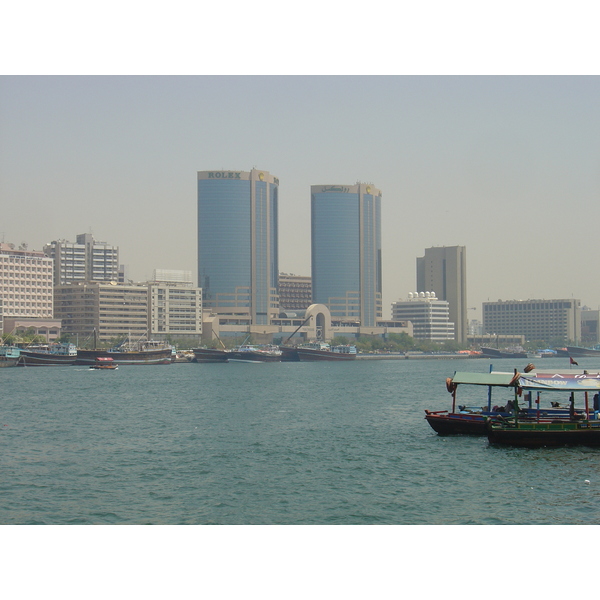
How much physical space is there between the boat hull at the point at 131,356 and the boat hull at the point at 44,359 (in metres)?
1.94

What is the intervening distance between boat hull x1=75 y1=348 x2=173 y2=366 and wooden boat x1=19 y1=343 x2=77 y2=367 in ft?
6.72

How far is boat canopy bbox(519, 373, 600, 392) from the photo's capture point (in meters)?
43.7

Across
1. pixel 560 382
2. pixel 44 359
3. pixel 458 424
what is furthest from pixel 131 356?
pixel 560 382

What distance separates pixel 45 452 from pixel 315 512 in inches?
770

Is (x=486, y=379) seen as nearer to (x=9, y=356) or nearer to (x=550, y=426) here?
(x=550, y=426)

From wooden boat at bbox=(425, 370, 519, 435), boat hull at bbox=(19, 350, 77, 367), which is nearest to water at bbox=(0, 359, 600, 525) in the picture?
wooden boat at bbox=(425, 370, 519, 435)

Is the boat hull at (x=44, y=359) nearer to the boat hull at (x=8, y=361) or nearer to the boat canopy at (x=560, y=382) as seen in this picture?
the boat hull at (x=8, y=361)

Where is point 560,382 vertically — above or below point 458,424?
above

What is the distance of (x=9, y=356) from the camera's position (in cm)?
15650

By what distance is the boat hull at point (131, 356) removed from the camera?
165625mm

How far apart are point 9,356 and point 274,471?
130921 millimetres

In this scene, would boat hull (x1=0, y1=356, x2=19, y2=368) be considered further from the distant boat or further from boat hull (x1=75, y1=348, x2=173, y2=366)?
boat hull (x1=75, y1=348, x2=173, y2=366)

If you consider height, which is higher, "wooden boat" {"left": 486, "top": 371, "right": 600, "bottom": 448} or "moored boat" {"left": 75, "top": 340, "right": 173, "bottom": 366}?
"wooden boat" {"left": 486, "top": 371, "right": 600, "bottom": 448}

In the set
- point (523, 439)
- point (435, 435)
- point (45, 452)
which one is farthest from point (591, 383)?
point (45, 452)
